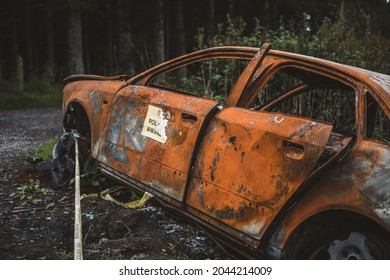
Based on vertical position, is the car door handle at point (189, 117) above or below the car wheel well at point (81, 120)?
above

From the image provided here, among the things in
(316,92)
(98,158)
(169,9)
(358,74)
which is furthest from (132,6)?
(358,74)

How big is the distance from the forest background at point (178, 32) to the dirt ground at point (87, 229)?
3.43m

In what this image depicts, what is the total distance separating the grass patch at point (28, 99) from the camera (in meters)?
11.1

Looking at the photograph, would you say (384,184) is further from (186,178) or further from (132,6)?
(132,6)

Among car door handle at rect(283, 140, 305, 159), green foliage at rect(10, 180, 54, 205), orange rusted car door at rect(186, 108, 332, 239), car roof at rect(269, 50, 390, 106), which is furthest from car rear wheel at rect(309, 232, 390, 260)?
green foliage at rect(10, 180, 54, 205)

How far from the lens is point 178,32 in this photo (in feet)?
52.6

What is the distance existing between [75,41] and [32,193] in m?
10.0

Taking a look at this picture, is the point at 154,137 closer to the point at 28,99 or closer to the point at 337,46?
the point at 337,46

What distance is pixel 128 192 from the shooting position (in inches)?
153

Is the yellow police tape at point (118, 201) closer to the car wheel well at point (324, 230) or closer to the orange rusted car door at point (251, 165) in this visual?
the orange rusted car door at point (251, 165)

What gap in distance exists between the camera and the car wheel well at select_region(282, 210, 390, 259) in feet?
6.98

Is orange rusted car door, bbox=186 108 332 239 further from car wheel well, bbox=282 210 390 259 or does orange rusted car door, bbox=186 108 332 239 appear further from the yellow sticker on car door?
the yellow sticker on car door

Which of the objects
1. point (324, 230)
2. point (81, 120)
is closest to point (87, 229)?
point (81, 120)

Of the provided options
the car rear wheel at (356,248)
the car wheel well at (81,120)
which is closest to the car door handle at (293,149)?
the car rear wheel at (356,248)
